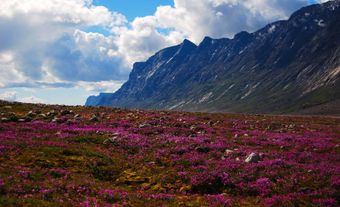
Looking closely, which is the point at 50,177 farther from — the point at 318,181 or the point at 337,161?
the point at 337,161

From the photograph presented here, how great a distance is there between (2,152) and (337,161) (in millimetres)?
19271

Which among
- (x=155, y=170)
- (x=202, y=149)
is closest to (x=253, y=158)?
(x=202, y=149)

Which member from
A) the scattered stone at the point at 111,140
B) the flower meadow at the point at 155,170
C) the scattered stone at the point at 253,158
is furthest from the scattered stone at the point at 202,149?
the scattered stone at the point at 111,140

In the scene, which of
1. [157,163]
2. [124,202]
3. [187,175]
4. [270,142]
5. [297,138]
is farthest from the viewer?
[297,138]

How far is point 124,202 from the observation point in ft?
48.5

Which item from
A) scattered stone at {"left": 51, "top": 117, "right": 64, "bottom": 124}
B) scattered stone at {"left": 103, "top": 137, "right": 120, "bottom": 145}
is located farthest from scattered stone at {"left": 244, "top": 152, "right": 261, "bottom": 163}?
scattered stone at {"left": 51, "top": 117, "right": 64, "bottom": 124}

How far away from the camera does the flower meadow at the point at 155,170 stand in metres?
15.6

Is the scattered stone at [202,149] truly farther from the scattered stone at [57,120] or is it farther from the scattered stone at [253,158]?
the scattered stone at [57,120]

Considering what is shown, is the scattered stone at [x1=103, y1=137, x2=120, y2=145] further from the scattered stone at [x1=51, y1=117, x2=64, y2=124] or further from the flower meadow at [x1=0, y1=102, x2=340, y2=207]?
the scattered stone at [x1=51, y1=117, x2=64, y2=124]

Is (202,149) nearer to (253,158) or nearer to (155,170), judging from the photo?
(253,158)

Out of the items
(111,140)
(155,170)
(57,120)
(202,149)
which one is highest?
(57,120)

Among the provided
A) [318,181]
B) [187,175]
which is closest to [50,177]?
[187,175]

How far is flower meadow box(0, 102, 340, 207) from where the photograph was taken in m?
15.6

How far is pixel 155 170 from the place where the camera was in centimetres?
2058
